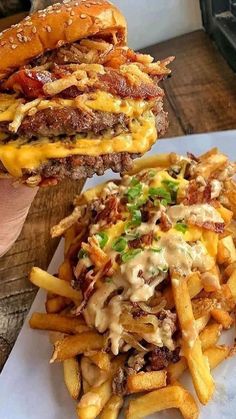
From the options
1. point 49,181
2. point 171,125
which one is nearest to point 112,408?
point 49,181

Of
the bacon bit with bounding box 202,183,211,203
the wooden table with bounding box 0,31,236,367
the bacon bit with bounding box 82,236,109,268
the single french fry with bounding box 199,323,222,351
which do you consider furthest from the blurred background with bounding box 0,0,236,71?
the single french fry with bounding box 199,323,222,351

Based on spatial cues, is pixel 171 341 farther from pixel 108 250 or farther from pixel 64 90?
pixel 64 90

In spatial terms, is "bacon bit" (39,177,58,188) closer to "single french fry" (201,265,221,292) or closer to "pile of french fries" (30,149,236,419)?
"pile of french fries" (30,149,236,419)

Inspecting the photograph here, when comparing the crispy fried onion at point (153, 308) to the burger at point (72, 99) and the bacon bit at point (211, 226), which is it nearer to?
the bacon bit at point (211, 226)

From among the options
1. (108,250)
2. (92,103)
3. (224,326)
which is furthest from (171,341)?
(92,103)

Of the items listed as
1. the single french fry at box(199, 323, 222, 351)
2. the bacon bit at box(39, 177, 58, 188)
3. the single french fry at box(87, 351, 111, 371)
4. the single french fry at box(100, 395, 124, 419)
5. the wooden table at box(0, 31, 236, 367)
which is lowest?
the wooden table at box(0, 31, 236, 367)

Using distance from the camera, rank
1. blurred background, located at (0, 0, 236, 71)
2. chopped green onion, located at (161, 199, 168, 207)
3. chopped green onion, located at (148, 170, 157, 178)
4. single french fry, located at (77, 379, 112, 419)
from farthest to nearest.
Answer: blurred background, located at (0, 0, 236, 71)
chopped green onion, located at (148, 170, 157, 178)
chopped green onion, located at (161, 199, 168, 207)
single french fry, located at (77, 379, 112, 419)

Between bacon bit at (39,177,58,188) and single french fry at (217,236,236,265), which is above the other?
bacon bit at (39,177,58,188)
